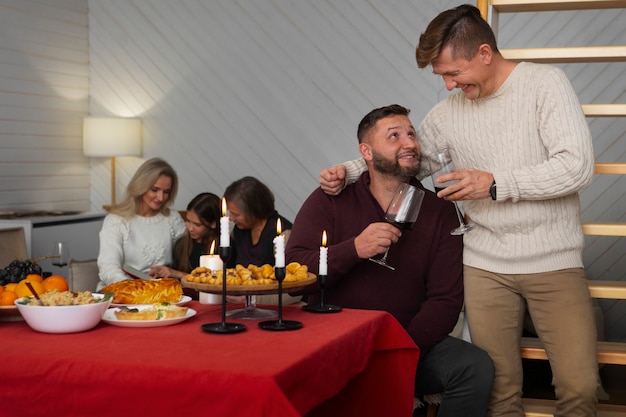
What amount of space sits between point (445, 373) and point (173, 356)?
3.93 ft

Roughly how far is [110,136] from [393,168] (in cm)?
351

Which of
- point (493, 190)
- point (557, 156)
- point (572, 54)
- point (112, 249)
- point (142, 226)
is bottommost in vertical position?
point (112, 249)

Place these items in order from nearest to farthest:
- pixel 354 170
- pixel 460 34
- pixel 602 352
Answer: pixel 460 34
pixel 602 352
pixel 354 170

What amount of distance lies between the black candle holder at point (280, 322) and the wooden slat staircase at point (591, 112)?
984mm

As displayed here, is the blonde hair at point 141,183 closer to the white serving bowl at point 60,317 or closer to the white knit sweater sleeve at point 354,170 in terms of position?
the white knit sweater sleeve at point 354,170

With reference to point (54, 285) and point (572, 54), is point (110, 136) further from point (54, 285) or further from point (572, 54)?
point (572, 54)

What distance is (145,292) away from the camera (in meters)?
2.49

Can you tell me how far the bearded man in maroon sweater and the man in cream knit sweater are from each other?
0.38ft

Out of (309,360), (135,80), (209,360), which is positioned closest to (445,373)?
(309,360)

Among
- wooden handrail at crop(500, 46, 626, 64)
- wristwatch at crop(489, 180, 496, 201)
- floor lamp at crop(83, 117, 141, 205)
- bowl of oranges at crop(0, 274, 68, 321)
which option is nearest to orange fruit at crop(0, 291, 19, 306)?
bowl of oranges at crop(0, 274, 68, 321)

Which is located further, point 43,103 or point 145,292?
point 43,103

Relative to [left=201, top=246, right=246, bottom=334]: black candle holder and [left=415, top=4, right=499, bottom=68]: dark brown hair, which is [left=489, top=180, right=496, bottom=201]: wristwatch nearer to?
[left=415, top=4, right=499, bottom=68]: dark brown hair

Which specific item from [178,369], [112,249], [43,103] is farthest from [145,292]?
[43,103]

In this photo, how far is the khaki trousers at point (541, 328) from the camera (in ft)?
8.45
